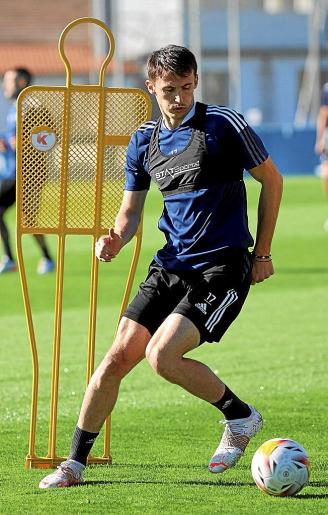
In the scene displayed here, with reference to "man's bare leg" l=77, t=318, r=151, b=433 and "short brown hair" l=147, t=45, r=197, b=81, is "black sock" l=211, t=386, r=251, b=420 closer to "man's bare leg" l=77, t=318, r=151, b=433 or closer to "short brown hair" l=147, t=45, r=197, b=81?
"man's bare leg" l=77, t=318, r=151, b=433

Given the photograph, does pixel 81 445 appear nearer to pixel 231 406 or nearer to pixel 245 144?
pixel 231 406

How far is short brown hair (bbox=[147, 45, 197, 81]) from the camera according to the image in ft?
20.8

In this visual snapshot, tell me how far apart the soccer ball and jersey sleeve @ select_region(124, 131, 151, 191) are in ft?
5.08

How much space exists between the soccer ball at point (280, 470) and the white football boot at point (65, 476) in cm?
89

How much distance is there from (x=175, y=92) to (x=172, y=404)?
10.6 feet

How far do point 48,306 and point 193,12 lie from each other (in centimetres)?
4200

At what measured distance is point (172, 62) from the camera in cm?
635

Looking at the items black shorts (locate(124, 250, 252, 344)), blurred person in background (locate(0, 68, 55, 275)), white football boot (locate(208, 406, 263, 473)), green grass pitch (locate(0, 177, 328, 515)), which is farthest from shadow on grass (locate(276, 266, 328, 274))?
black shorts (locate(124, 250, 252, 344))

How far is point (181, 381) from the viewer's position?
646 cm

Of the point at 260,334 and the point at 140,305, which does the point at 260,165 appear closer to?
the point at 140,305

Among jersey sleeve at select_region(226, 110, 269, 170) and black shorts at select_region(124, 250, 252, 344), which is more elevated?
jersey sleeve at select_region(226, 110, 269, 170)

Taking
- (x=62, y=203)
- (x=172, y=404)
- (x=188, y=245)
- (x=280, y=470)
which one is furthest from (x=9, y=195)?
(x=280, y=470)

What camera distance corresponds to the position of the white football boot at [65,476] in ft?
21.2

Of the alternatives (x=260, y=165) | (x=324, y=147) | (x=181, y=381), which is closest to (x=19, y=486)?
(x=181, y=381)
